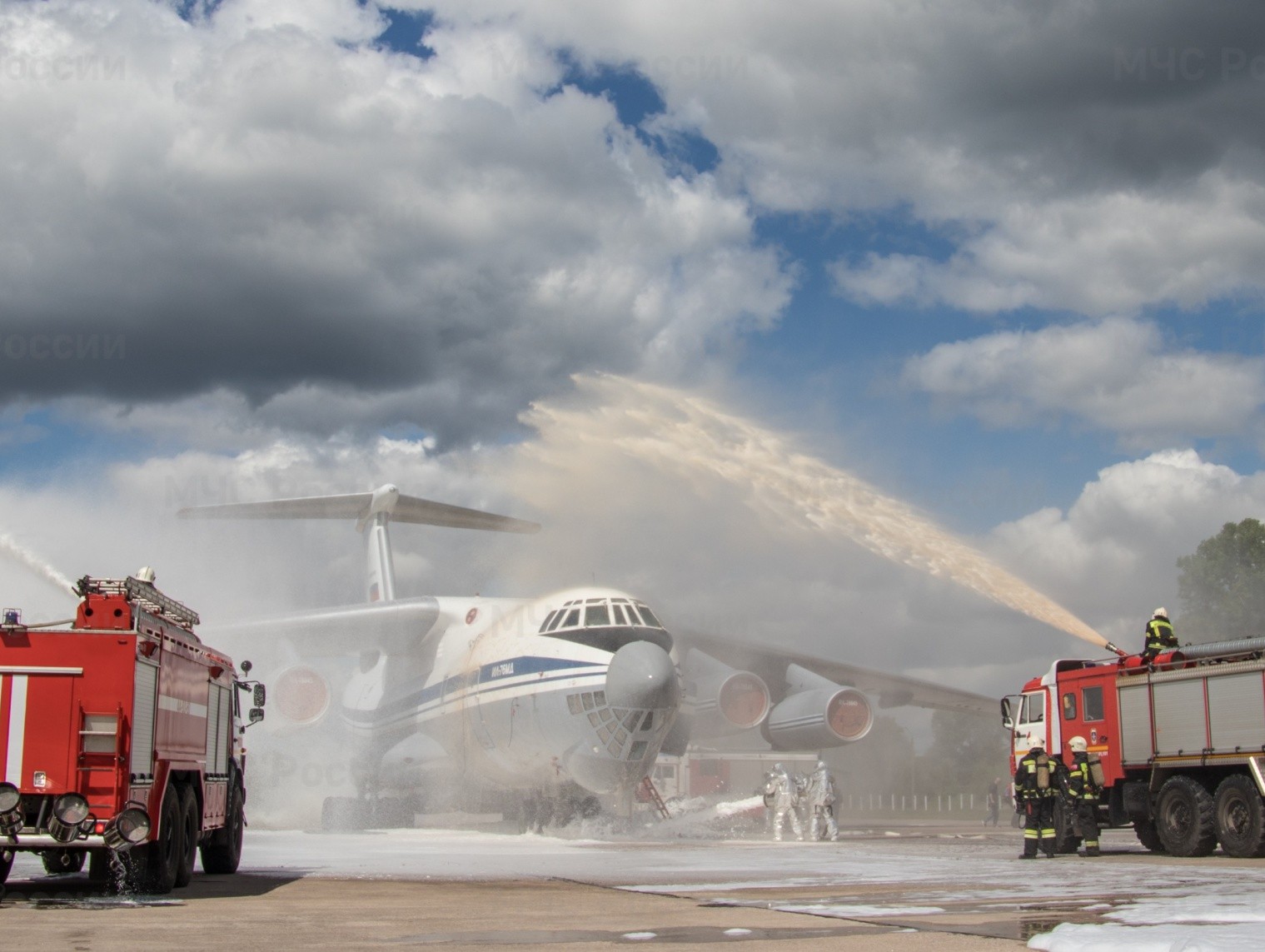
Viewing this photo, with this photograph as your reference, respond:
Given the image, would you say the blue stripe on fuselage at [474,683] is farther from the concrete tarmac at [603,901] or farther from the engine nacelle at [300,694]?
the concrete tarmac at [603,901]

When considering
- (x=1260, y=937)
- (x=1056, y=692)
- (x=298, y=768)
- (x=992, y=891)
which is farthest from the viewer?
(x=298, y=768)

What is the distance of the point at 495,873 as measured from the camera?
1329cm

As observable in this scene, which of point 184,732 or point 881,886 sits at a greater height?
point 184,732

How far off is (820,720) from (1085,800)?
10.4m

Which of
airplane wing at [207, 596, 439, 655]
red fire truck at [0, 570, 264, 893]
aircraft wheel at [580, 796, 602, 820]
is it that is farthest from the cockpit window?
red fire truck at [0, 570, 264, 893]

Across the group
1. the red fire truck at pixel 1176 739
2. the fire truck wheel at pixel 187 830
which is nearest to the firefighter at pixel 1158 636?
the red fire truck at pixel 1176 739

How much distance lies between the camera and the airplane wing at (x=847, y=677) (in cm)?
2812

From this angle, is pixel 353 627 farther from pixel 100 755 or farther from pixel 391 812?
pixel 100 755

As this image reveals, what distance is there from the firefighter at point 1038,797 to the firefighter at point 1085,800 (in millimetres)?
217

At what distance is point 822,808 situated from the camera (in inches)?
903

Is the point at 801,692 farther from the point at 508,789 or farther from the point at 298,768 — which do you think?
the point at 298,768

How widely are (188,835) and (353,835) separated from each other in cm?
1410

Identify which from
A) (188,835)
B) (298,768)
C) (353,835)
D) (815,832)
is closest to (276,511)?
(298,768)

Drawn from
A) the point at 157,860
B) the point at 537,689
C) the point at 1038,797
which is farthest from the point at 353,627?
the point at 157,860
